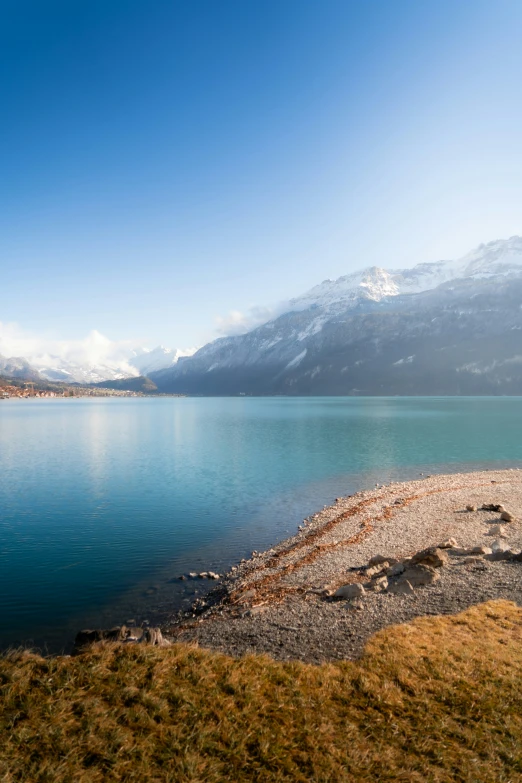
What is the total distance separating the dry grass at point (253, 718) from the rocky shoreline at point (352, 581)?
2.49 metres

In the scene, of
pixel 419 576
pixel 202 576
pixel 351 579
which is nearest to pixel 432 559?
pixel 419 576

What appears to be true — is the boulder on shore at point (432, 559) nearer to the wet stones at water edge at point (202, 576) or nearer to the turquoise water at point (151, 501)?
the wet stones at water edge at point (202, 576)

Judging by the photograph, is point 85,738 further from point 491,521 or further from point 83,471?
point 83,471

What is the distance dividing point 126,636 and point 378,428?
4265 inches

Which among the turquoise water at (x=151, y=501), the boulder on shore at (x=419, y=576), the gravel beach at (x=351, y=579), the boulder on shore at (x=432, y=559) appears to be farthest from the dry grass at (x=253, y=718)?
the turquoise water at (x=151, y=501)

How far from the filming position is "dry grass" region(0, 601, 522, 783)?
28.3ft

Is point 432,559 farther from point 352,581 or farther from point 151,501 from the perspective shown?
point 151,501

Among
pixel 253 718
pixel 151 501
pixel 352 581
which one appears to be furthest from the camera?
pixel 151 501

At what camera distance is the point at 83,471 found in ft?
202

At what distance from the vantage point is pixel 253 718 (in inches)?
399

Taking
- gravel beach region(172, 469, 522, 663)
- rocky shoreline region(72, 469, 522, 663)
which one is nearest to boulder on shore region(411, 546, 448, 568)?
rocky shoreline region(72, 469, 522, 663)

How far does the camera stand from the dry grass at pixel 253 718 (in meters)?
8.62

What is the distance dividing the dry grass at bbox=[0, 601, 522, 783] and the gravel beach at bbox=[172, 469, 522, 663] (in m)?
2.68

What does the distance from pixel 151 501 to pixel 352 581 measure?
28242 mm
